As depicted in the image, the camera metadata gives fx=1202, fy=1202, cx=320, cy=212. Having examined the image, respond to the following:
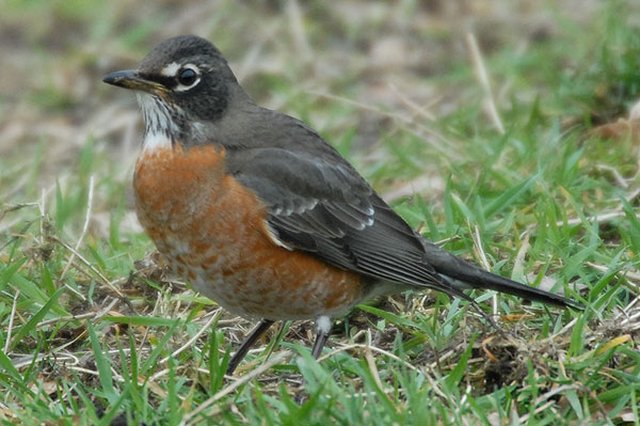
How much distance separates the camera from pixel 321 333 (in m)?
6.15

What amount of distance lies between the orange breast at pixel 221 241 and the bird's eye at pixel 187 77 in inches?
14.3

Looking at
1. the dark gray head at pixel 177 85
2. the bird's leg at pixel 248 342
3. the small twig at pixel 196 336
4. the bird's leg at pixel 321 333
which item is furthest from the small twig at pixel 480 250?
the dark gray head at pixel 177 85

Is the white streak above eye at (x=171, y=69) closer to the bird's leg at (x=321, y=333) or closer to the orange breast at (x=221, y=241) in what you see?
the orange breast at (x=221, y=241)

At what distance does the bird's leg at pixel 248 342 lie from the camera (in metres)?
6.09

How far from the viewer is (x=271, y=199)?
6.21 meters

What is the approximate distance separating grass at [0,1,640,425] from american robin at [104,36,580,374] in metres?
0.22

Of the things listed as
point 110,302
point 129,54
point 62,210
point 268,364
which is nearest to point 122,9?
point 129,54

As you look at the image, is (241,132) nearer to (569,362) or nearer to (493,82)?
(569,362)

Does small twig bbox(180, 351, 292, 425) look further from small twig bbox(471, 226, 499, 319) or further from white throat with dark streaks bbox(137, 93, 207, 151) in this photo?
small twig bbox(471, 226, 499, 319)

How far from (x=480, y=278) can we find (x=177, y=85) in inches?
73.9

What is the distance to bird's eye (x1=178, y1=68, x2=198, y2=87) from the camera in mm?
6262

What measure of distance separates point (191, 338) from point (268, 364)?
96cm

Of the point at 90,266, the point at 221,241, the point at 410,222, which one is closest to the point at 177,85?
the point at 221,241

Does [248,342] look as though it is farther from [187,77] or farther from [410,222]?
[410,222]
